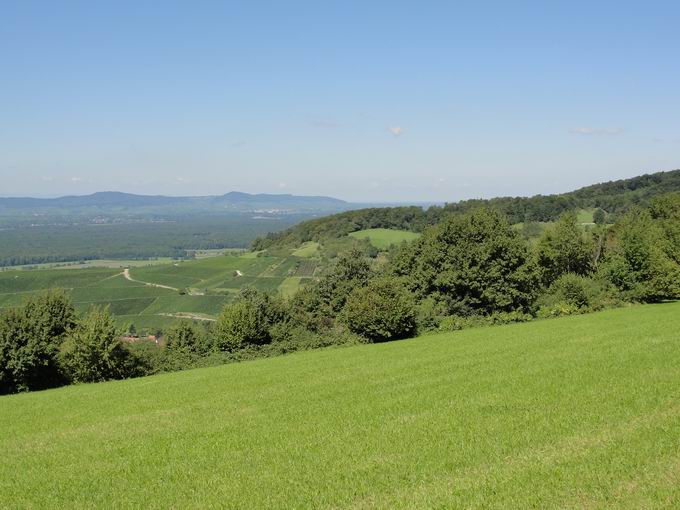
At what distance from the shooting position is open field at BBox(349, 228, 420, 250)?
5454 inches

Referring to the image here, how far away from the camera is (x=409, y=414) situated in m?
17.5

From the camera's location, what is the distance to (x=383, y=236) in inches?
5787

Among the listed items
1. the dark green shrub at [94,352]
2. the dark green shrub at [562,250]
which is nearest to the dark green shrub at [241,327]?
the dark green shrub at [94,352]

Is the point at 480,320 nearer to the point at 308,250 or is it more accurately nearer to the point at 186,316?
the point at 186,316

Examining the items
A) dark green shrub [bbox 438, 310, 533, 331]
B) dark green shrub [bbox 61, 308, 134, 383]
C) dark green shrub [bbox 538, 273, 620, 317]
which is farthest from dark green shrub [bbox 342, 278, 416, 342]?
dark green shrub [bbox 61, 308, 134, 383]

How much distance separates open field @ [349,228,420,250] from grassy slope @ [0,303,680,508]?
110 m

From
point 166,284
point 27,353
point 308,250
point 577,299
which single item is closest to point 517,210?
point 308,250

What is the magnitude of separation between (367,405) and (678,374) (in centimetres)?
1018

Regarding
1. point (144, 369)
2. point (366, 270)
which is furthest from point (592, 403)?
point (366, 270)

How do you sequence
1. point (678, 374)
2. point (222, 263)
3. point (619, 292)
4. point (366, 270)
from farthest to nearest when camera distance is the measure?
point (222, 263)
point (366, 270)
point (619, 292)
point (678, 374)

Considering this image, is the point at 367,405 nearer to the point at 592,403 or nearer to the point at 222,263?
the point at 592,403

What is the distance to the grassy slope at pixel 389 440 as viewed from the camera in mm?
11211

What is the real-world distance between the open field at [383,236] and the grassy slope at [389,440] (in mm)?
110120

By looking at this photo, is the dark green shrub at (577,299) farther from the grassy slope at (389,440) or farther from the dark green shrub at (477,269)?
the grassy slope at (389,440)
